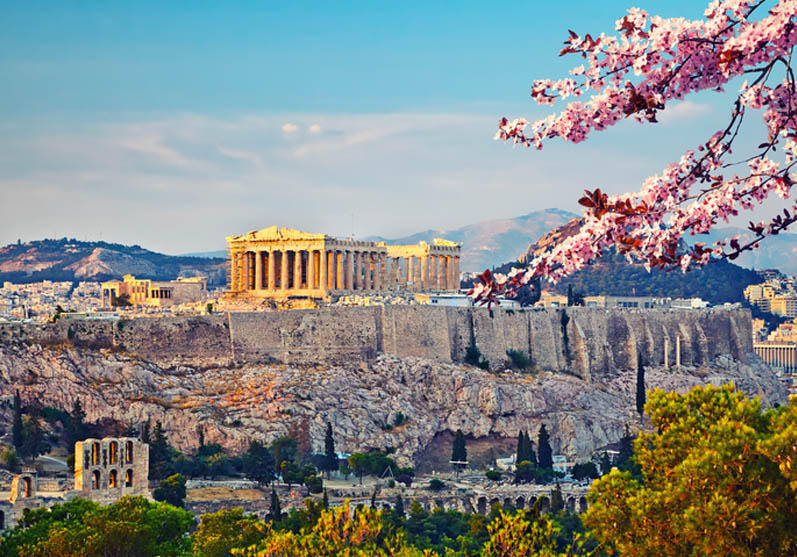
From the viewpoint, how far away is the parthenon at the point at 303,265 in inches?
3000

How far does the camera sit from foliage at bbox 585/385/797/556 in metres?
19.1

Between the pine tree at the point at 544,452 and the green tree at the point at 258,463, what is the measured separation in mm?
13983

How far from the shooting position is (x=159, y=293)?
83.1 meters

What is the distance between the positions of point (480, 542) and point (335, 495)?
8.66 meters

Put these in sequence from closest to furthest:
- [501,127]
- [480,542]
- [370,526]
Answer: [501,127]
[370,526]
[480,542]

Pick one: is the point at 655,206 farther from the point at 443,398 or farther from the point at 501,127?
the point at 443,398

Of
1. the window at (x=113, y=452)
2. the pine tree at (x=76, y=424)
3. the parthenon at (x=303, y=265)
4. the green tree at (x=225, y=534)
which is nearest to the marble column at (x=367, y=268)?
the parthenon at (x=303, y=265)

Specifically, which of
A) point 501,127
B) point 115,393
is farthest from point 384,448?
point 501,127

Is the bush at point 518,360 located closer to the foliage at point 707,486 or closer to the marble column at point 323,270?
the marble column at point 323,270

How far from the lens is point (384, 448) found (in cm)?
6372

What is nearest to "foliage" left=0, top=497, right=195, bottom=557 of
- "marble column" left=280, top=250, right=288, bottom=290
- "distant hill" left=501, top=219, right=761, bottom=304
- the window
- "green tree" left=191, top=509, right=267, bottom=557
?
"green tree" left=191, top=509, right=267, bottom=557

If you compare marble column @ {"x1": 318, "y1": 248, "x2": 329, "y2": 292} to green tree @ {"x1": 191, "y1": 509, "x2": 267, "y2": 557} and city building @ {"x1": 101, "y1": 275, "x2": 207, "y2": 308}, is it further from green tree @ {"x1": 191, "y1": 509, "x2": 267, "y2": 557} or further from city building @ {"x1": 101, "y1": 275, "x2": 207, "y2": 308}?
green tree @ {"x1": 191, "y1": 509, "x2": 267, "y2": 557}

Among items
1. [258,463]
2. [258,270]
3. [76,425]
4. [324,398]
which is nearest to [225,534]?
[258,463]

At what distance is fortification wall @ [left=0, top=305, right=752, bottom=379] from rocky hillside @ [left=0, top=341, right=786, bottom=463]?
34.9 inches
